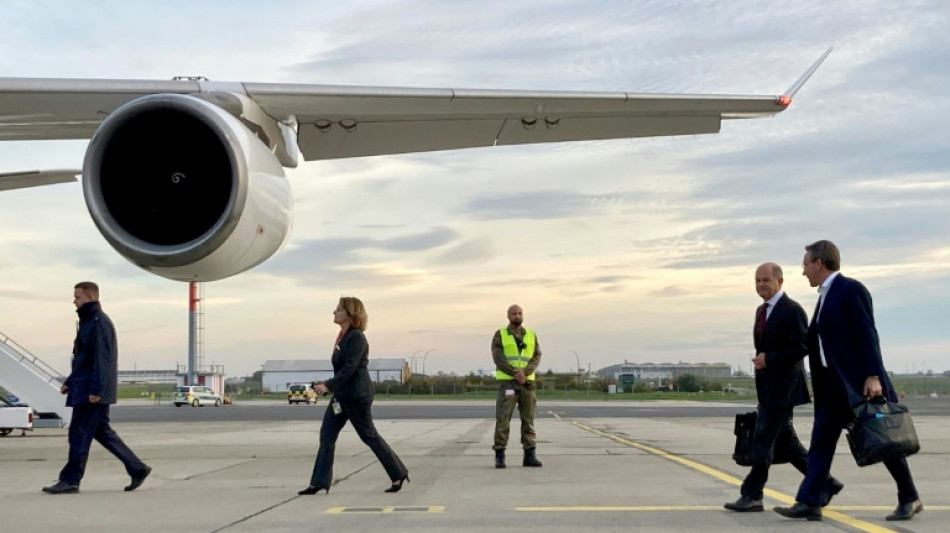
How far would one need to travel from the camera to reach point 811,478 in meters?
6.36

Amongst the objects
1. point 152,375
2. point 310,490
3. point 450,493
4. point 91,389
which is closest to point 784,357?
point 450,493

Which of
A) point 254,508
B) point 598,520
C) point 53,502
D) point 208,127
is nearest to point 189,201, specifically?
point 208,127

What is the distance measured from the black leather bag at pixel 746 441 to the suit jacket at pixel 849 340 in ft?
1.89

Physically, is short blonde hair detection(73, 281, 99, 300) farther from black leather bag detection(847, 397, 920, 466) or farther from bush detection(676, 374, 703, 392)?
bush detection(676, 374, 703, 392)

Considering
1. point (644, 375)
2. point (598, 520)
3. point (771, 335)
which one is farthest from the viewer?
point (644, 375)

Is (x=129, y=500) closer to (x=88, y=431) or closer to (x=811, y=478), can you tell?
(x=88, y=431)

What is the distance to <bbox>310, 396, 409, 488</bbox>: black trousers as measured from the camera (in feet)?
25.8

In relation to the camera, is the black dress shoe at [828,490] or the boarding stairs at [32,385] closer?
the black dress shoe at [828,490]

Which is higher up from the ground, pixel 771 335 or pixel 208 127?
pixel 208 127

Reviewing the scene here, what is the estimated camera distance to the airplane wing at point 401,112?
7531 mm

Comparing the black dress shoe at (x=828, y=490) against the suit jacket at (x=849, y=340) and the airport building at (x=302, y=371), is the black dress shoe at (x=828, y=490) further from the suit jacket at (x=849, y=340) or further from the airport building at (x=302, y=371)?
the airport building at (x=302, y=371)

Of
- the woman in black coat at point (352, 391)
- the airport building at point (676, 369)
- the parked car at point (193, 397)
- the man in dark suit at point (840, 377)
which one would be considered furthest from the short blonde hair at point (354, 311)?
the airport building at point (676, 369)

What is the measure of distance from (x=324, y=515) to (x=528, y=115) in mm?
3948

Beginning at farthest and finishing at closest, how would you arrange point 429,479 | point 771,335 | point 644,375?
point 644,375
point 429,479
point 771,335
